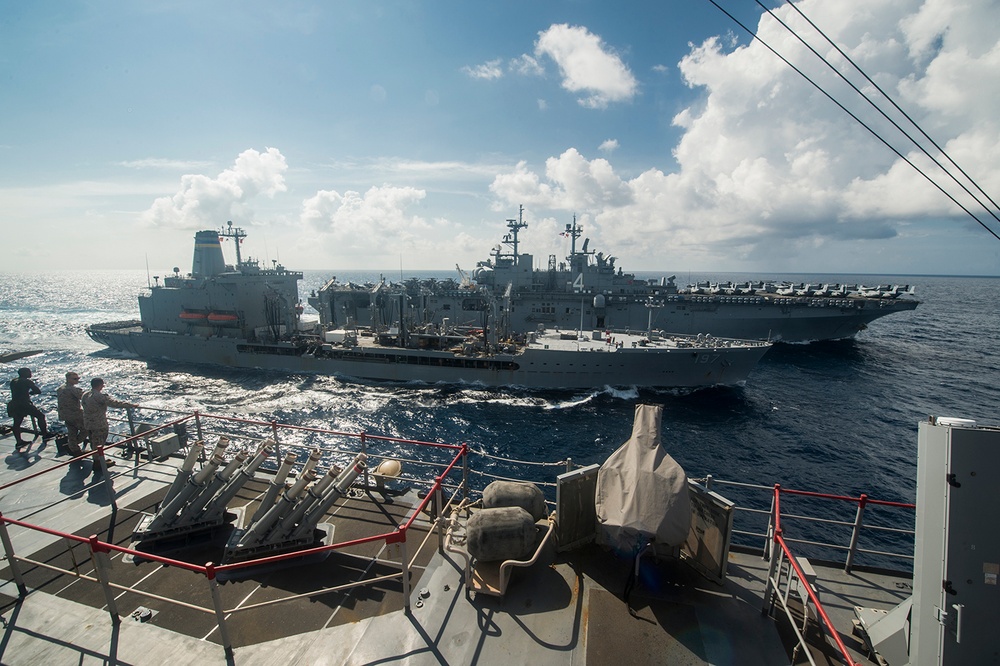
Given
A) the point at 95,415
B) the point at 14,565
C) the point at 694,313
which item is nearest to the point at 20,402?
the point at 95,415

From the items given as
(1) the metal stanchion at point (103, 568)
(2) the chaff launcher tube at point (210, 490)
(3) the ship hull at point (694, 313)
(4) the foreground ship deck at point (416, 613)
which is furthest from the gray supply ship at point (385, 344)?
(1) the metal stanchion at point (103, 568)

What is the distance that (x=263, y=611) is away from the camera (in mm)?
5719

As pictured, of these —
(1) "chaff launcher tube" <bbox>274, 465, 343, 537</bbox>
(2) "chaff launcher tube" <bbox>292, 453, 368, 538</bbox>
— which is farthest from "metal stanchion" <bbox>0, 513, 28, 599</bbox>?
(2) "chaff launcher tube" <bbox>292, 453, 368, 538</bbox>

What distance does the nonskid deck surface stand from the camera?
16.4 ft

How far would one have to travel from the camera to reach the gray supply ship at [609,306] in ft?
154

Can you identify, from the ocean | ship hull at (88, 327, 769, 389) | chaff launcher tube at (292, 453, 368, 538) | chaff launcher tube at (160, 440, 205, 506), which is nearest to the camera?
chaff launcher tube at (292, 453, 368, 538)

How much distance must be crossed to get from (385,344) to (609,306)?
85.0 ft

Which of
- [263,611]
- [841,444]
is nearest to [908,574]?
[263,611]

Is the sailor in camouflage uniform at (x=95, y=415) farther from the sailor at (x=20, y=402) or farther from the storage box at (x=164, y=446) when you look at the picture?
the sailor at (x=20, y=402)

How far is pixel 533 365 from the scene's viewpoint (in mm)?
31359

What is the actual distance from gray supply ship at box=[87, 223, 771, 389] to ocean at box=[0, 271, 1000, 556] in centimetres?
138

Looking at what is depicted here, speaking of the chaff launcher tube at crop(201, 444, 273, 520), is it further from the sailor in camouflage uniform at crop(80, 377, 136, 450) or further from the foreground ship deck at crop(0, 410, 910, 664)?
the sailor in camouflage uniform at crop(80, 377, 136, 450)

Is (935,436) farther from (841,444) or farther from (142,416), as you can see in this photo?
(142,416)

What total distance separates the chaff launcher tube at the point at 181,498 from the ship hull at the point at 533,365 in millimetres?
25088
